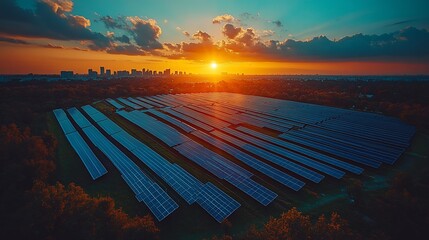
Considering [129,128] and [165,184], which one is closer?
[165,184]

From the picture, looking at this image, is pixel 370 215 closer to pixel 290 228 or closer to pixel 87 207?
pixel 290 228

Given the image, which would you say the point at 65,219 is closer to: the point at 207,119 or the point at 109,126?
the point at 109,126

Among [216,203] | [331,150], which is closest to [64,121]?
[216,203]

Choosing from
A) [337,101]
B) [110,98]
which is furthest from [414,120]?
[110,98]

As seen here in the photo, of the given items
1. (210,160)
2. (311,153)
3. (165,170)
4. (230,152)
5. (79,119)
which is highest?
(311,153)

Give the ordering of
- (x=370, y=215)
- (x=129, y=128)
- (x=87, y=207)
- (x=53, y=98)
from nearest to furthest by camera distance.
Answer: (x=87, y=207) < (x=370, y=215) < (x=129, y=128) < (x=53, y=98)

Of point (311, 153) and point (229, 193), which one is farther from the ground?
Answer: point (311, 153)
